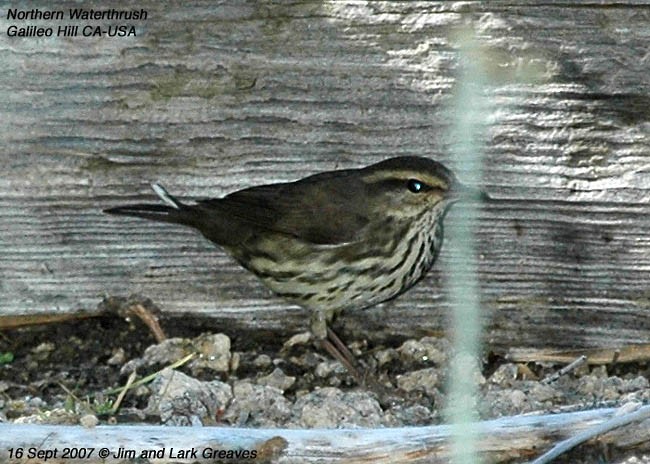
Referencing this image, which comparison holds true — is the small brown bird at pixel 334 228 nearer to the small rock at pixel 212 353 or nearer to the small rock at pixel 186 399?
the small rock at pixel 212 353

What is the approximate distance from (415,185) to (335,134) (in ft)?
1.06

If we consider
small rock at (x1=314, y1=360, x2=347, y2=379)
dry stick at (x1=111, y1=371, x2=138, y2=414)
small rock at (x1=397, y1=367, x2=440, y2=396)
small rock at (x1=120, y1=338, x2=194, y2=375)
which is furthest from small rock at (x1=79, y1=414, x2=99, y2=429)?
small rock at (x1=397, y1=367, x2=440, y2=396)

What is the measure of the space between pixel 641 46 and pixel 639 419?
53.8 inches

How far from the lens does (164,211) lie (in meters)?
4.52

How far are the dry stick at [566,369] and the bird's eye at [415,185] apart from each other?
2.52 feet

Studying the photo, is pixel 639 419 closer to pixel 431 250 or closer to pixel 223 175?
pixel 431 250

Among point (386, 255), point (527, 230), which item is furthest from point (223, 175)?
point (527, 230)

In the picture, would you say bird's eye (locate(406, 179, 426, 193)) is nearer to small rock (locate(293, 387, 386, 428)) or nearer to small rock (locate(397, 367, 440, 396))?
small rock (locate(397, 367, 440, 396))

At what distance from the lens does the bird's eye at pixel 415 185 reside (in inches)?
177

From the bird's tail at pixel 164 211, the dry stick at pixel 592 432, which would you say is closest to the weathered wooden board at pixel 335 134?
the bird's tail at pixel 164 211

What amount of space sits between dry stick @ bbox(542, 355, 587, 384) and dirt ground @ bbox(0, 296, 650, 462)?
0.05ft

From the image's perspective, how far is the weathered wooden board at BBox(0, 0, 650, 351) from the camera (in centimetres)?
434

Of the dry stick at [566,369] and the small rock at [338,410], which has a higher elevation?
the dry stick at [566,369]

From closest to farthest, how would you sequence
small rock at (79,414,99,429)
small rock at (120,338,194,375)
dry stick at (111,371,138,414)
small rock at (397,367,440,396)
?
small rock at (79,414,99,429)
dry stick at (111,371,138,414)
small rock at (397,367,440,396)
small rock at (120,338,194,375)
